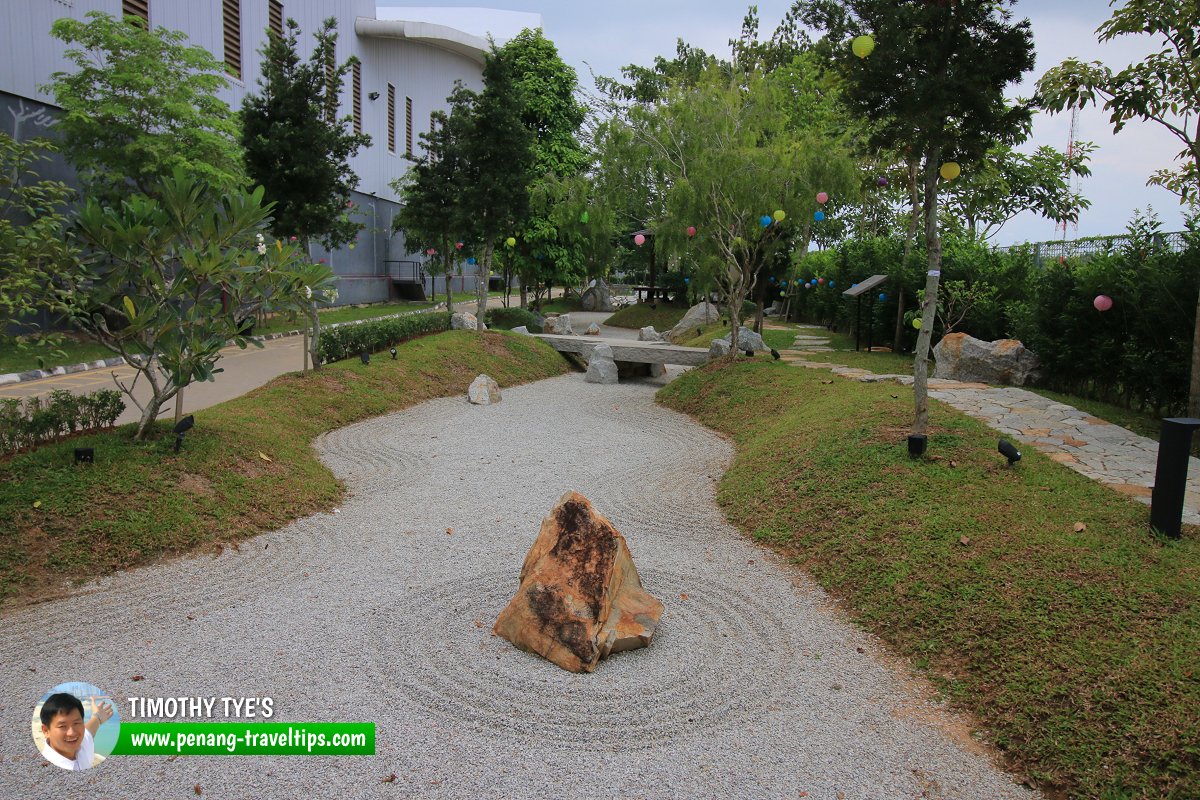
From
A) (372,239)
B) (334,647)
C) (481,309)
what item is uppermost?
(372,239)

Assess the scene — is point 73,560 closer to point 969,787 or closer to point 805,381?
point 969,787

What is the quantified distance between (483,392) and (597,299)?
952 inches

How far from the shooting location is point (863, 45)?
628 cm

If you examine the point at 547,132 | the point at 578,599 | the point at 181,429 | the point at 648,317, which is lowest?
the point at 578,599

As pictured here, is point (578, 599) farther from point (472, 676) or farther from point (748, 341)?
point (748, 341)

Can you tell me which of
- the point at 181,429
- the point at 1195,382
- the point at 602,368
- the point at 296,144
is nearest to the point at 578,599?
the point at 181,429

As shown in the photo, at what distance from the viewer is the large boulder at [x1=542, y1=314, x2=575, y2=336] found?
2242 cm

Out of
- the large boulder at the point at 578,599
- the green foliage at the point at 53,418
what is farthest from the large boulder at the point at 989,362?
the green foliage at the point at 53,418

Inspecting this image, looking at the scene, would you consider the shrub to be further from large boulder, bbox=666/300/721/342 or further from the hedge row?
the hedge row

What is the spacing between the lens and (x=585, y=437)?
10.2m

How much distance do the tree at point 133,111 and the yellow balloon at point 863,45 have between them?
1122 cm

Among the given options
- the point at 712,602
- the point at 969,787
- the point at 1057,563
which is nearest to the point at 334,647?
the point at 712,602

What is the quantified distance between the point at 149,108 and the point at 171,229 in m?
10.6

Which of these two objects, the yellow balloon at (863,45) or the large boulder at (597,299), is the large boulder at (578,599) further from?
the large boulder at (597,299)
